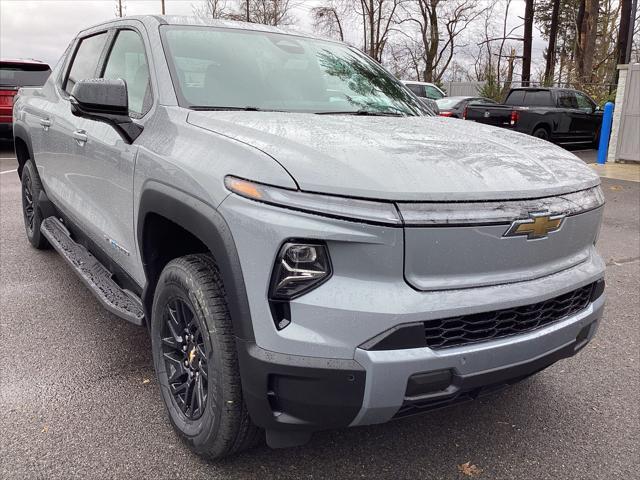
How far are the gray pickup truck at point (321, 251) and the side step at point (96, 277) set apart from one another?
0.02 meters

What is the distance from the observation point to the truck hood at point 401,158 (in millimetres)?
1886

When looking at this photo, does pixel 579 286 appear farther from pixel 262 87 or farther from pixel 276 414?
pixel 262 87

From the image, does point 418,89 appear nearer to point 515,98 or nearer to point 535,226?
point 515,98

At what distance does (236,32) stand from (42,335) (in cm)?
210

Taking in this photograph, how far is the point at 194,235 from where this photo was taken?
2.23 meters

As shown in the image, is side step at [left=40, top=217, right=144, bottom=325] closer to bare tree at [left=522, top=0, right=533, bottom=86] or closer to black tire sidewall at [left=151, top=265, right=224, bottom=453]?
→ black tire sidewall at [left=151, top=265, right=224, bottom=453]

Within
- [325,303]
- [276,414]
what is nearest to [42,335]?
[276,414]

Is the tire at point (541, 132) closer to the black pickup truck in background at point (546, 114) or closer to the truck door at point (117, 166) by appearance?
the black pickup truck in background at point (546, 114)

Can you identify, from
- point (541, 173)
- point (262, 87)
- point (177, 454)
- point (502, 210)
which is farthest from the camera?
point (262, 87)

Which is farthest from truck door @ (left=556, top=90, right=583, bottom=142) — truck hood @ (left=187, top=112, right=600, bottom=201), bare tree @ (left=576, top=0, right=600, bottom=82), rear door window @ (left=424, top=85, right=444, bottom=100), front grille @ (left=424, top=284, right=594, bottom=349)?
front grille @ (left=424, top=284, right=594, bottom=349)

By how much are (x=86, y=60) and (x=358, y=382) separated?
3.18 metres

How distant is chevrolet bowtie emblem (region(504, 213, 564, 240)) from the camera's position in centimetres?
200

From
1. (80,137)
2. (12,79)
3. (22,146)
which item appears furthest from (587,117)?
(80,137)

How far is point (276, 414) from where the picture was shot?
1.91 meters
